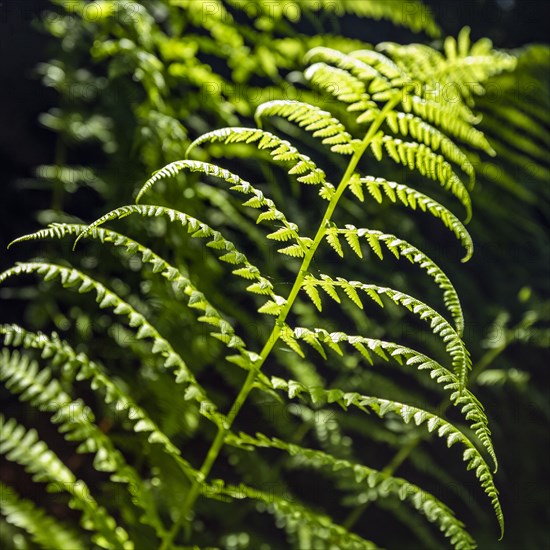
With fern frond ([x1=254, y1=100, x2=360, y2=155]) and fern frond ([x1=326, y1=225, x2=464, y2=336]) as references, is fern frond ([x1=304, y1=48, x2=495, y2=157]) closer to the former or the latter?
fern frond ([x1=254, y1=100, x2=360, y2=155])

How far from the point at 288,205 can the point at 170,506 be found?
0.60 meters

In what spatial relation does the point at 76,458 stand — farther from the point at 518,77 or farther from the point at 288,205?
the point at 518,77

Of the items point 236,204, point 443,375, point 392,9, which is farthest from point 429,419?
point 392,9

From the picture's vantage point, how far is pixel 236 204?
1.24 metres

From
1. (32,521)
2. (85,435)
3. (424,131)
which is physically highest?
(424,131)

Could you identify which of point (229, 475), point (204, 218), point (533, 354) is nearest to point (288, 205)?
point (204, 218)

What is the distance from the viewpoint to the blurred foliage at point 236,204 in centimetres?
113

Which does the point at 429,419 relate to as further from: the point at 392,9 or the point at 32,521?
the point at 392,9

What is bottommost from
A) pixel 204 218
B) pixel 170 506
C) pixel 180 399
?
pixel 170 506

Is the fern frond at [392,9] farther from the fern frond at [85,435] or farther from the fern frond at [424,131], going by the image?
the fern frond at [85,435]

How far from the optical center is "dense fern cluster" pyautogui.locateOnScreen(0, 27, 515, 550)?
0.71 metres

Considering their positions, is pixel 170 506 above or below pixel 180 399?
below

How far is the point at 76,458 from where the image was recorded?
1.40 meters

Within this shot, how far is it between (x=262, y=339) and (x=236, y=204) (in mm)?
Answer: 254
